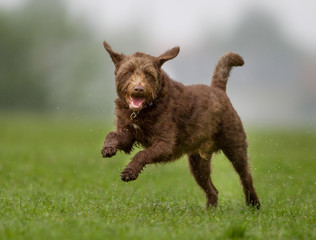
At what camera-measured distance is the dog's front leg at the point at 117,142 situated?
18.9 ft

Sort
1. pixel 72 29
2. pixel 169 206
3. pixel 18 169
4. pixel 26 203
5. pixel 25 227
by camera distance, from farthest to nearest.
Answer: pixel 72 29 < pixel 18 169 < pixel 169 206 < pixel 26 203 < pixel 25 227

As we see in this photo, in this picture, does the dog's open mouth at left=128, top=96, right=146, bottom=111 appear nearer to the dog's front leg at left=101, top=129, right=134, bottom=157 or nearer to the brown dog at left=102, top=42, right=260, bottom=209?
the brown dog at left=102, top=42, right=260, bottom=209

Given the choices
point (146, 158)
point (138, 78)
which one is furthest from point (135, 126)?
point (138, 78)

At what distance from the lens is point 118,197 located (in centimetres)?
709

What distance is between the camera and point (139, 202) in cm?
676

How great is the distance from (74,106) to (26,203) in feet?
116

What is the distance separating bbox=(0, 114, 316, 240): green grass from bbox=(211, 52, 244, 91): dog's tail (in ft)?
3.56

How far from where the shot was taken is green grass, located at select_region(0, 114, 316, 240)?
14.9ft

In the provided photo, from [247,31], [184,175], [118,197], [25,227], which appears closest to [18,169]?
[184,175]

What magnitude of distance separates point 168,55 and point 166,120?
0.81m

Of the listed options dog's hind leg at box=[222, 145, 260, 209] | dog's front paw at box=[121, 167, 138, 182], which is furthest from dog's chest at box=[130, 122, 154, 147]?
dog's hind leg at box=[222, 145, 260, 209]

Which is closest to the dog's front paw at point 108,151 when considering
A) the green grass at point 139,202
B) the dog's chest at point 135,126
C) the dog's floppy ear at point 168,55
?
the dog's chest at point 135,126

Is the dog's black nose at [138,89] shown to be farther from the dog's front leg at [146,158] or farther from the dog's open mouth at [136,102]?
the dog's front leg at [146,158]

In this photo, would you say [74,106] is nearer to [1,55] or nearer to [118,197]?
[1,55]
